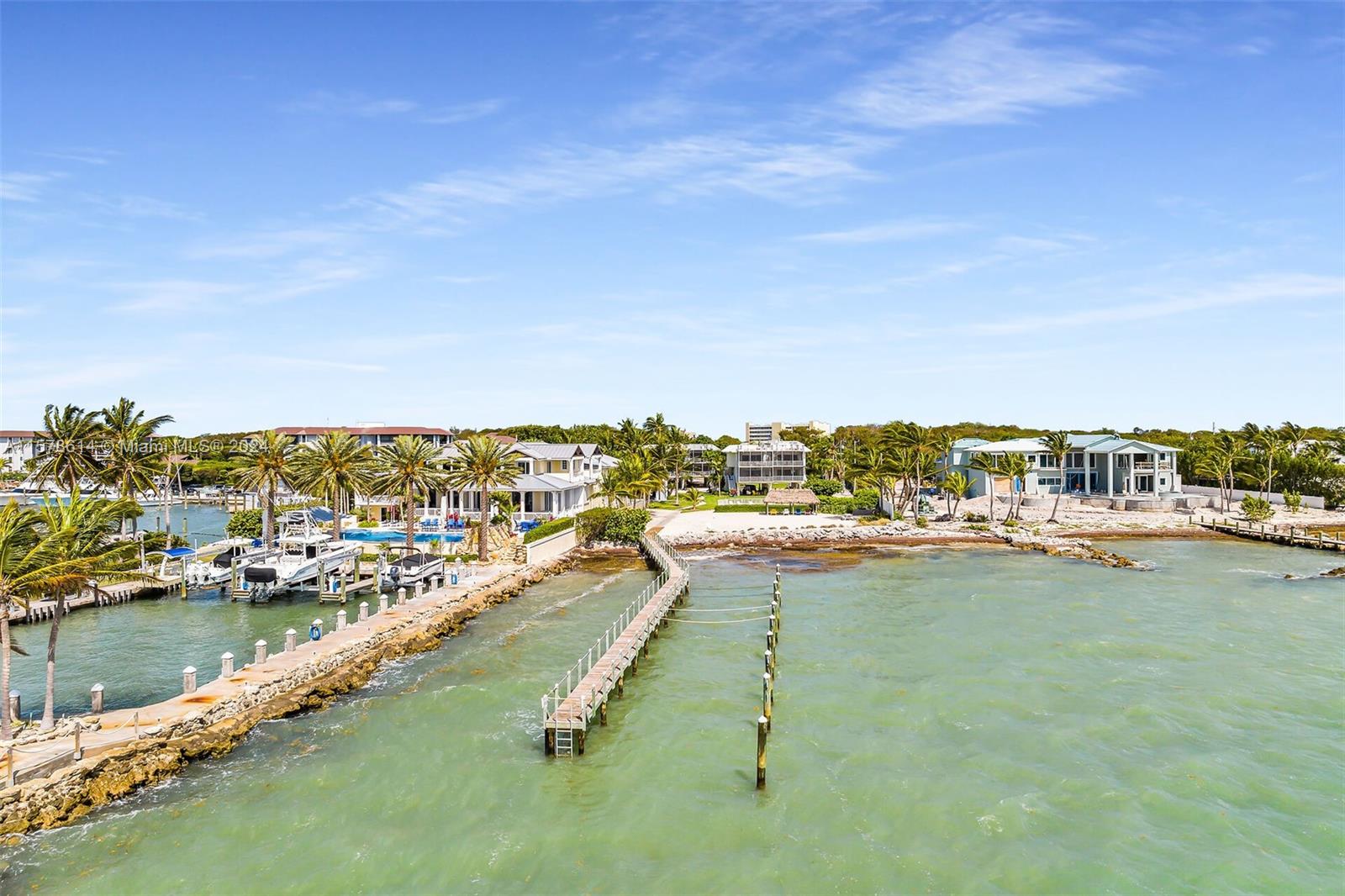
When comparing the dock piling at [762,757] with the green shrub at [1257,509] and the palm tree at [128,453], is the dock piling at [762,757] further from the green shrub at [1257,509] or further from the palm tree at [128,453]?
the green shrub at [1257,509]

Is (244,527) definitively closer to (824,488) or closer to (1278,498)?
(824,488)

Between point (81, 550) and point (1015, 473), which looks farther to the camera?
point (1015, 473)

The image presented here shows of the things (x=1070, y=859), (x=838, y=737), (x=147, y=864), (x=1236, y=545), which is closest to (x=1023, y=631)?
(x=838, y=737)

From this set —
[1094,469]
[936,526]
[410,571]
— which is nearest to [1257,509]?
[1094,469]

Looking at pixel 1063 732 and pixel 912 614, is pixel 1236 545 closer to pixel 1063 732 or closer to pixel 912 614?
pixel 912 614

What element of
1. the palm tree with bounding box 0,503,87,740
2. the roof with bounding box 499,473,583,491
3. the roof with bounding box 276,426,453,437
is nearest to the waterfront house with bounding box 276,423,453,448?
the roof with bounding box 276,426,453,437

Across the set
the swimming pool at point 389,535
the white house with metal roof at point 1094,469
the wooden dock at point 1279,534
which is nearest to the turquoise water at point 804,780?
the swimming pool at point 389,535
